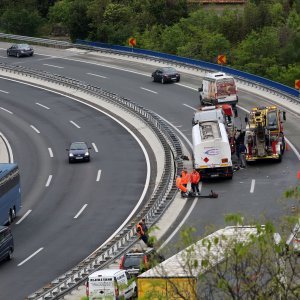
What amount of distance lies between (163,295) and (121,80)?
69.5m

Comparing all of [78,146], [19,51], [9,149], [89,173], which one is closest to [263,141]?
[89,173]

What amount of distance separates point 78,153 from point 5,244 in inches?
853

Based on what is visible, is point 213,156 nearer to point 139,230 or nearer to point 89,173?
point 89,173

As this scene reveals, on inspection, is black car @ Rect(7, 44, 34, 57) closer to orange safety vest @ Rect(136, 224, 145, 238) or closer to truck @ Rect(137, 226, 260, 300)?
orange safety vest @ Rect(136, 224, 145, 238)

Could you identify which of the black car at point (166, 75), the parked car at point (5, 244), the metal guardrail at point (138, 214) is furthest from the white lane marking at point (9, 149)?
the parked car at point (5, 244)

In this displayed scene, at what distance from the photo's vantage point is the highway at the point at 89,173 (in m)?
54.4

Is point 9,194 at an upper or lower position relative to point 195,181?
lower

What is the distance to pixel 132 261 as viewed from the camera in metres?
45.5

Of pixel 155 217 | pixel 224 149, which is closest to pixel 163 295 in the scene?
pixel 155 217

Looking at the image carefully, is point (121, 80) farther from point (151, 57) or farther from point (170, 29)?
point (170, 29)

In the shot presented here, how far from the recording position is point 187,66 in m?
97.8

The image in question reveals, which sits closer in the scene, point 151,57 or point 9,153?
point 9,153

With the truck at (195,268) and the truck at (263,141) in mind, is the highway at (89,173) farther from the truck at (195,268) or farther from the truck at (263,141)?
the truck at (195,268)

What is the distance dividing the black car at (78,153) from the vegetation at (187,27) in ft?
114
